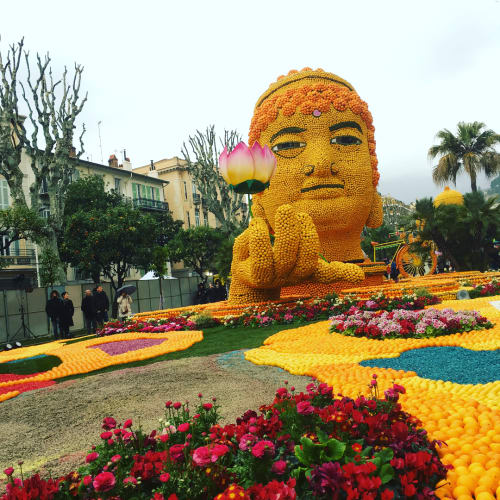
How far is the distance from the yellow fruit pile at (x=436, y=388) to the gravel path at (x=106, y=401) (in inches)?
18.9

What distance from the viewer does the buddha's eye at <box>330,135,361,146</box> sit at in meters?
12.6

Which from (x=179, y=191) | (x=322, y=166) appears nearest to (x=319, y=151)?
(x=322, y=166)

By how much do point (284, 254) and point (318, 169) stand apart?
3.07m

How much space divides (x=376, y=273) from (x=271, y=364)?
8146 millimetres

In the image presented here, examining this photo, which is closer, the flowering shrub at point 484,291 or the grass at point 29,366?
the grass at point 29,366

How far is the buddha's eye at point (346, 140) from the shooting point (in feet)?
41.4

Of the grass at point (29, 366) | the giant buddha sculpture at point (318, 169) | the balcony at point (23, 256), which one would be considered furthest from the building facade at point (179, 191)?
the grass at point (29, 366)

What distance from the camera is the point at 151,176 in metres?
47.2

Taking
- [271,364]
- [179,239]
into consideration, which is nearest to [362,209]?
[271,364]

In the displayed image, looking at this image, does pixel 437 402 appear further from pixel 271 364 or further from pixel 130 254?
pixel 130 254

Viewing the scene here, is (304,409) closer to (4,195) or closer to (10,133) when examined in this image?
(10,133)

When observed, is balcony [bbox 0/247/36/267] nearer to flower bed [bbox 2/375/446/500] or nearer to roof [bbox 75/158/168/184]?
roof [bbox 75/158/168/184]

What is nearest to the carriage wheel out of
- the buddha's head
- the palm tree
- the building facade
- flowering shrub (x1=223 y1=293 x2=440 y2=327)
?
the palm tree

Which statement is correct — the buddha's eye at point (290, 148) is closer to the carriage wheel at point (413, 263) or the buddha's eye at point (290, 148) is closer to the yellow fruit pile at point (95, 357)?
the yellow fruit pile at point (95, 357)
